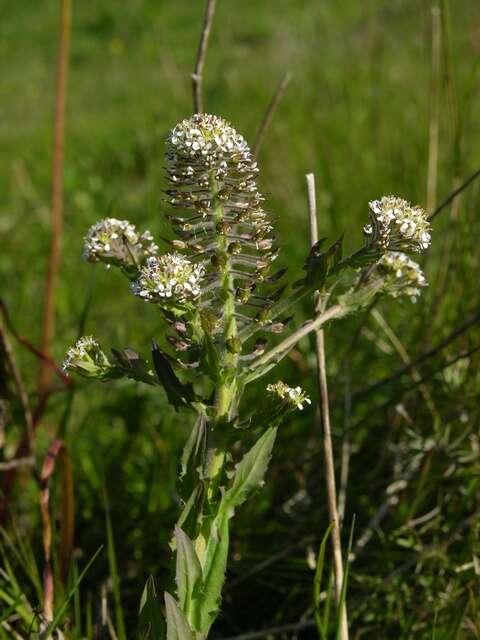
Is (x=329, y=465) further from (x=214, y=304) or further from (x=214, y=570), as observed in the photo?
(x=214, y=304)

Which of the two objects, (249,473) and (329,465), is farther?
(329,465)

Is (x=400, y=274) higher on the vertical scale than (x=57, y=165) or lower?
lower

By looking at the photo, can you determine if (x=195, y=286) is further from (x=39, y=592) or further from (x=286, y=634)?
(x=286, y=634)

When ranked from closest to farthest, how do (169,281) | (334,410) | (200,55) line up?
(169,281) → (200,55) → (334,410)

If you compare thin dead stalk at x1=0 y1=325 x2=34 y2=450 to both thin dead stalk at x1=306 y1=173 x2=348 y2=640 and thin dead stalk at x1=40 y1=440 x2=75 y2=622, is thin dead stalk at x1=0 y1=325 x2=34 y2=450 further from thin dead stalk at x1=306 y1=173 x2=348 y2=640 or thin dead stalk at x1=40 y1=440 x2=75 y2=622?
thin dead stalk at x1=306 y1=173 x2=348 y2=640

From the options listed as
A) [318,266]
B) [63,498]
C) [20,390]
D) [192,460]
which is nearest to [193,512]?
[192,460]

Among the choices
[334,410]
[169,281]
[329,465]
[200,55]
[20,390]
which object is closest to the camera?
[169,281]

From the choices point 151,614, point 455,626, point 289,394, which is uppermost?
point 289,394
